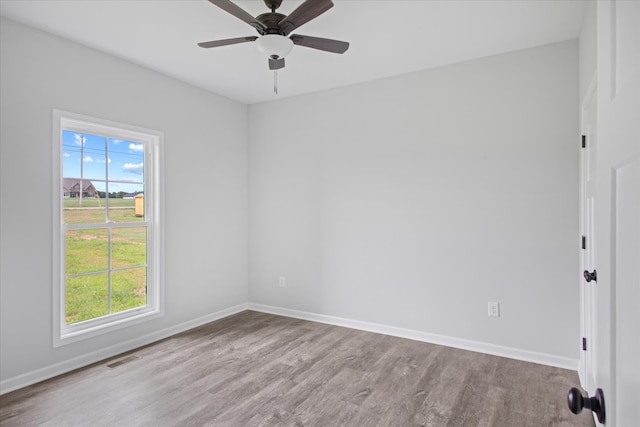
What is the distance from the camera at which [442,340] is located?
3.48 metres

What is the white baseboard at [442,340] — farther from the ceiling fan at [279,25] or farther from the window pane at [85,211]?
the ceiling fan at [279,25]

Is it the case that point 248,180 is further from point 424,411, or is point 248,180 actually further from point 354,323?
point 424,411

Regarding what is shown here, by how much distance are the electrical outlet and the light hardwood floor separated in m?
0.37

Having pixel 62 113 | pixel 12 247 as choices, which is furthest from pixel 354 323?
pixel 62 113

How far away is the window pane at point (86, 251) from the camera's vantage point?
3.07 metres

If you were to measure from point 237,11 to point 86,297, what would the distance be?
9.00ft

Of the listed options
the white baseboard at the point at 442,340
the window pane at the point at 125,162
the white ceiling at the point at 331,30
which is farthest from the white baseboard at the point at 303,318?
the white ceiling at the point at 331,30

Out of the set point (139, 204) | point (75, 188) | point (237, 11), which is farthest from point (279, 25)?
point (139, 204)

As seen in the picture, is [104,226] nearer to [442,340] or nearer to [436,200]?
[436,200]

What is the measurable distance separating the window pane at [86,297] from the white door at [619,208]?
361 cm

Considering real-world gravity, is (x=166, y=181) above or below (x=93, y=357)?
above

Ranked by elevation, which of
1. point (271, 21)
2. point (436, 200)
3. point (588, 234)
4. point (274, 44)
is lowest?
point (588, 234)

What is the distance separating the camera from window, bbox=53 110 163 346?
299cm

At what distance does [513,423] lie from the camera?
223 centimetres
